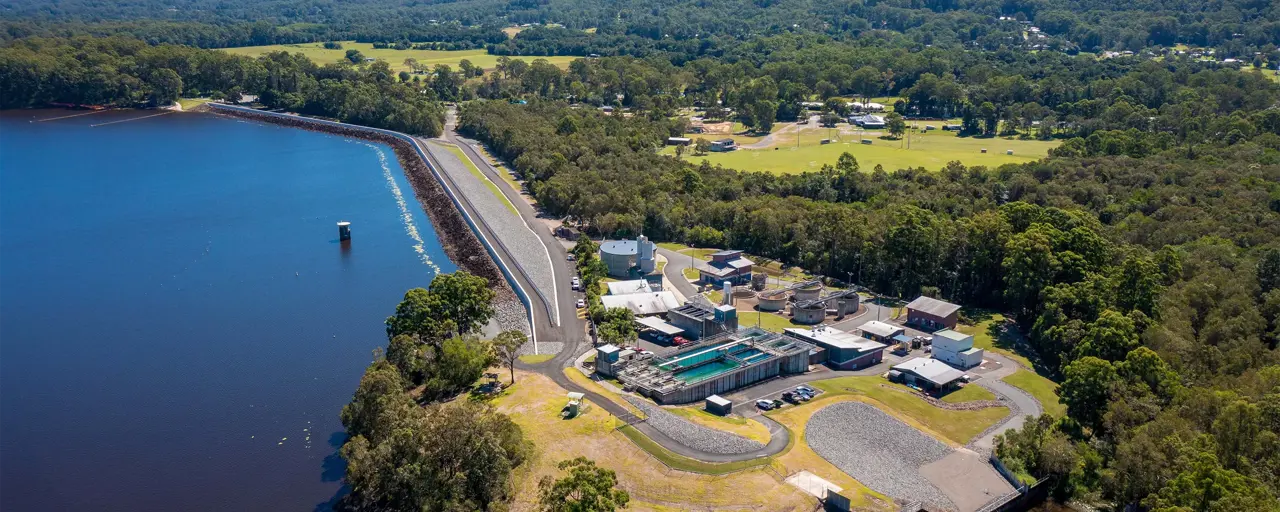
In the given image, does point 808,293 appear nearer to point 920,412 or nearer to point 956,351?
point 956,351

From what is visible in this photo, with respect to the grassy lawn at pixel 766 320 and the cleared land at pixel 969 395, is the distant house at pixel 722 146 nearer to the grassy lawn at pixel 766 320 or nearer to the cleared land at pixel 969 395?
the grassy lawn at pixel 766 320

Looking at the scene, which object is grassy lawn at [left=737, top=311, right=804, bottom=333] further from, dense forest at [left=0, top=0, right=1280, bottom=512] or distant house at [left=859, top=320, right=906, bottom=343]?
dense forest at [left=0, top=0, right=1280, bottom=512]

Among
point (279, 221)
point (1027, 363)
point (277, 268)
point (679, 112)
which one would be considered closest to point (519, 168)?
point (279, 221)

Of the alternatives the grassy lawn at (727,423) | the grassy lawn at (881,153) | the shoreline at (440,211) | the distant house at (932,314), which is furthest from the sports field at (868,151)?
the grassy lawn at (727,423)

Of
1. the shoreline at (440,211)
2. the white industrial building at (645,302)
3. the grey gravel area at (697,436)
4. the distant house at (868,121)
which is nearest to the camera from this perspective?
the grey gravel area at (697,436)

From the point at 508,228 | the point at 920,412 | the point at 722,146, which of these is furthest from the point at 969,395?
the point at 722,146

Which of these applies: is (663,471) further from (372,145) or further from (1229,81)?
(1229,81)
